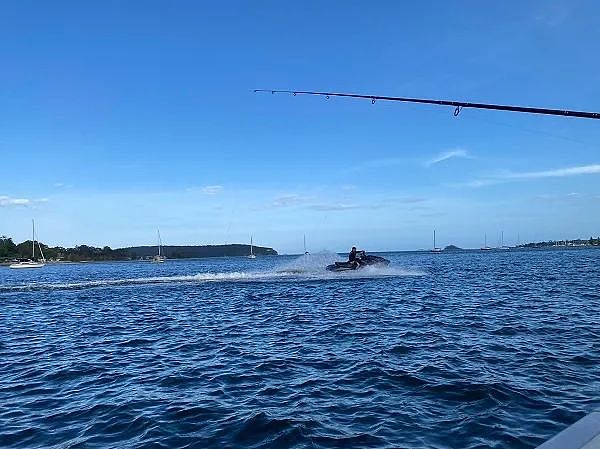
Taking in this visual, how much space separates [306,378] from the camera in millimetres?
12086

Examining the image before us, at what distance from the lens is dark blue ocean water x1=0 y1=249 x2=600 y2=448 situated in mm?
8812

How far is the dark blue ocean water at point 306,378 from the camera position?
8.81m

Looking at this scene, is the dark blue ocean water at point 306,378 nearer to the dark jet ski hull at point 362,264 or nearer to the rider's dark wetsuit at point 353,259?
A: the rider's dark wetsuit at point 353,259

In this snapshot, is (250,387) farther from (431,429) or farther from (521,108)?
(521,108)

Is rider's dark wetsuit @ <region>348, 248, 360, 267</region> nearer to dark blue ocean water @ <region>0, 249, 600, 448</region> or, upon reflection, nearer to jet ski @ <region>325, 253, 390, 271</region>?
jet ski @ <region>325, 253, 390, 271</region>

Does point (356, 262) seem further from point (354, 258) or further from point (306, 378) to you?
point (306, 378)

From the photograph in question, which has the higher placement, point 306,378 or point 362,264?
point 362,264

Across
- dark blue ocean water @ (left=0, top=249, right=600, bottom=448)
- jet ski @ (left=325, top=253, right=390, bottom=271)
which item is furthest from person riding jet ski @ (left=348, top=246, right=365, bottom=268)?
dark blue ocean water @ (left=0, top=249, right=600, bottom=448)

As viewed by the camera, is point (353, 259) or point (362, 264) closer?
point (353, 259)

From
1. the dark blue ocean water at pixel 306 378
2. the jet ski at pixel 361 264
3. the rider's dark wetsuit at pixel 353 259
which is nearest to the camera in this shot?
the dark blue ocean water at pixel 306 378

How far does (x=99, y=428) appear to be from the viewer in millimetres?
9320

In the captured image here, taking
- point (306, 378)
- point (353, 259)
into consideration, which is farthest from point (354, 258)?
point (306, 378)

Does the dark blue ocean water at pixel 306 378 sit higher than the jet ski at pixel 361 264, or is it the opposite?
the jet ski at pixel 361 264

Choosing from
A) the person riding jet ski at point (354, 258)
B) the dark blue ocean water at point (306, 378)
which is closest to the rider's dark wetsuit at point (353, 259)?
the person riding jet ski at point (354, 258)
